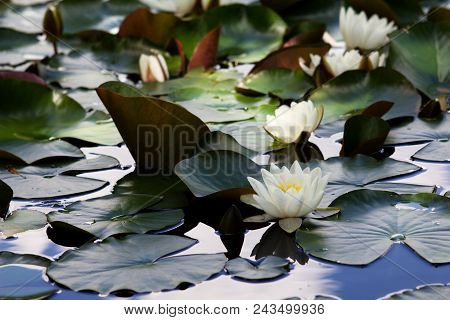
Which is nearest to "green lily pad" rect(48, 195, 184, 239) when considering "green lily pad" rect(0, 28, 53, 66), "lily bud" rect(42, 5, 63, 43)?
"green lily pad" rect(0, 28, 53, 66)

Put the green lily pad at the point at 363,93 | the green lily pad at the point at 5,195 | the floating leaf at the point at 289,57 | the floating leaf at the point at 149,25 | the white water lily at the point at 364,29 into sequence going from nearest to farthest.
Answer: the green lily pad at the point at 5,195 < the green lily pad at the point at 363,93 < the floating leaf at the point at 289,57 < the white water lily at the point at 364,29 < the floating leaf at the point at 149,25

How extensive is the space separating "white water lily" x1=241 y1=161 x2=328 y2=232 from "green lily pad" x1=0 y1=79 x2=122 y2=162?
970 mm

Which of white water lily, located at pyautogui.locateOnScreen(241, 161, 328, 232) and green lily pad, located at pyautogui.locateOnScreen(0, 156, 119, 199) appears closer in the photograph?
white water lily, located at pyautogui.locateOnScreen(241, 161, 328, 232)

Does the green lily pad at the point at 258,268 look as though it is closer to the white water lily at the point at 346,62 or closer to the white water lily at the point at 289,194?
the white water lily at the point at 289,194

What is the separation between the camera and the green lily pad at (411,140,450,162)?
2.80m

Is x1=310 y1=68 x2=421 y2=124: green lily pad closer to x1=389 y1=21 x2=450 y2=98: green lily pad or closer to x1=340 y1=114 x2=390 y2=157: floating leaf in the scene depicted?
x1=389 y1=21 x2=450 y2=98: green lily pad

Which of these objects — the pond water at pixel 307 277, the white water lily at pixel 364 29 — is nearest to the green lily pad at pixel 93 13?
the white water lily at pixel 364 29

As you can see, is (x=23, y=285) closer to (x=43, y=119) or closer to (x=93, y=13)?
(x=43, y=119)

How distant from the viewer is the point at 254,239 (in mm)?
2271

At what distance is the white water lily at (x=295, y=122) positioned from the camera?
2.81m

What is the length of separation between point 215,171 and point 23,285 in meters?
0.75

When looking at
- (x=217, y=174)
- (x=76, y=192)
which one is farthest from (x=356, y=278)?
(x=76, y=192)

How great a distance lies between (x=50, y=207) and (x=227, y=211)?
23.9 inches

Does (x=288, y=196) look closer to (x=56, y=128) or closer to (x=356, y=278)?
(x=356, y=278)
